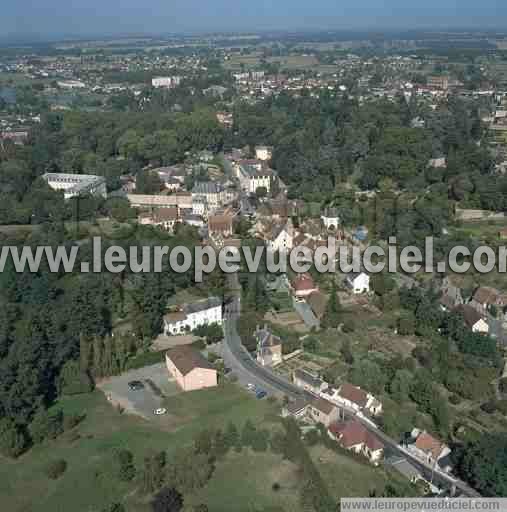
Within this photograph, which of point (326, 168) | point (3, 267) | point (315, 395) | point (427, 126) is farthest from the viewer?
point (427, 126)

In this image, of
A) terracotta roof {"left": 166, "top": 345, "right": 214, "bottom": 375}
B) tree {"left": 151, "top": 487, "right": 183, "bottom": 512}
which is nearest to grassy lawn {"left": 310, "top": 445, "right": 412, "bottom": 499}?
tree {"left": 151, "top": 487, "right": 183, "bottom": 512}

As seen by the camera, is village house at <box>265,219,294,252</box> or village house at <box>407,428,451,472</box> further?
village house at <box>265,219,294,252</box>

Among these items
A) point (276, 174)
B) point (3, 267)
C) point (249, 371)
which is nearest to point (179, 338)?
point (249, 371)

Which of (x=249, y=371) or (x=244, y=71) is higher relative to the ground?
(x=244, y=71)

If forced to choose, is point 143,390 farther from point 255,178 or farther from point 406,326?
point 255,178

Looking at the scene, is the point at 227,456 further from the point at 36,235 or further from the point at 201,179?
the point at 201,179

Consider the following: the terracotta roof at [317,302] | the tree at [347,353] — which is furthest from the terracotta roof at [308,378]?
the terracotta roof at [317,302]

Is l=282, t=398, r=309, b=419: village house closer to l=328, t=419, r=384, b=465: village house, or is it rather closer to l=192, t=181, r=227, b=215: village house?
l=328, t=419, r=384, b=465: village house
